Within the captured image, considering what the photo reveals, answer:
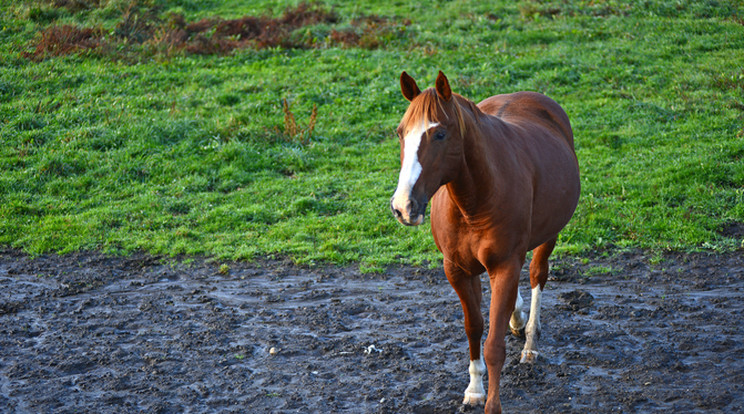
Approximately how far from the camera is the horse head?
3.47 m

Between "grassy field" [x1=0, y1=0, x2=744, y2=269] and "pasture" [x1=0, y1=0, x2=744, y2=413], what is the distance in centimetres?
6

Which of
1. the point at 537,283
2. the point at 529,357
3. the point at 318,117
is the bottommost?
the point at 529,357

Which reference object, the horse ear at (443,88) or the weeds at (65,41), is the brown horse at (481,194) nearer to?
the horse ear at (443,88)

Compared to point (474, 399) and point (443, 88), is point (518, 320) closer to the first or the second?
point (474, 399)

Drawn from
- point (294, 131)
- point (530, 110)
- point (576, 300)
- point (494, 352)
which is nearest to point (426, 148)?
point (494, 352)

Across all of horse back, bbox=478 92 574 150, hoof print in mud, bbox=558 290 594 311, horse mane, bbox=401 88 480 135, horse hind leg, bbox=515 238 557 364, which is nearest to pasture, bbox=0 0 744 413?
hoof print in mud, bbox=558 290 594 311

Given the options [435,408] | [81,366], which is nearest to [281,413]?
[435,408]

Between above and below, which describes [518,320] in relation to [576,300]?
above

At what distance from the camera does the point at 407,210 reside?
3428 millimetres

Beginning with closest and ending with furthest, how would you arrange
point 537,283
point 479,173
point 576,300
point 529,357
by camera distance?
1. point 479,173
2. point 529,357
3. point 537,283
4. point 576,300

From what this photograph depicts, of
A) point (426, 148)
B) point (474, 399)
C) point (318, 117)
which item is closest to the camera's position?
point (426, 148)

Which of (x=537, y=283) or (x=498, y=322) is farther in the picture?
(x=537, y=283)

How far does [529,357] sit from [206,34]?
44.9 ft

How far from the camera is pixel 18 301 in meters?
6.64
